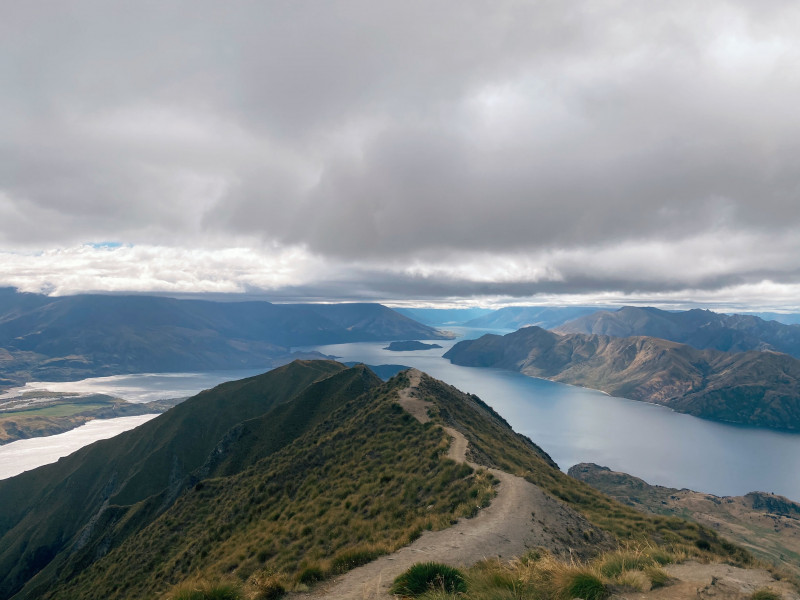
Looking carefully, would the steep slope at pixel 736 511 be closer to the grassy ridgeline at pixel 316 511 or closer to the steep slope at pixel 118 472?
the steep slope at pixel 118 472

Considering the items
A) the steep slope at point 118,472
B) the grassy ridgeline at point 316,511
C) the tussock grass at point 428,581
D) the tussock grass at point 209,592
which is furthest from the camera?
the steep slope at point 118,472

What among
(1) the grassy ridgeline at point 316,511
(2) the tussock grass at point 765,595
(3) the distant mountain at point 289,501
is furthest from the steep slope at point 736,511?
(2) the tussock grass at point 765,595

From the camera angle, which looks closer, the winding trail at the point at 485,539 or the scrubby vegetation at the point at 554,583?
the scrubby vegetation at the point at 554,583

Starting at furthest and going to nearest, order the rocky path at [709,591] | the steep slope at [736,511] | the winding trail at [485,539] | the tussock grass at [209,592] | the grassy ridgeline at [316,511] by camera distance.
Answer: the steep slope at [736,511]
the grassy ridgeline at [316,511]
the winding trail at [485,539]
the tussock grass at [209,592]
the rocky path at [709,591]

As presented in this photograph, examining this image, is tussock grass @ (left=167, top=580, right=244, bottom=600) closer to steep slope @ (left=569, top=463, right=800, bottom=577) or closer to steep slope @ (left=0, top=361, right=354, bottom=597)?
steep slope @ (left=0, top=361, right=354, bottom=597)

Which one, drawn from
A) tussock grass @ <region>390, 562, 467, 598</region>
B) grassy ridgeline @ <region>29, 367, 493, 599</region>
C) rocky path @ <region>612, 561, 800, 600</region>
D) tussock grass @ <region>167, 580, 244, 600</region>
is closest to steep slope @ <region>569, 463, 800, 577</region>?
grassy ridgeline @ <region>29, 367, 493, 599</region>

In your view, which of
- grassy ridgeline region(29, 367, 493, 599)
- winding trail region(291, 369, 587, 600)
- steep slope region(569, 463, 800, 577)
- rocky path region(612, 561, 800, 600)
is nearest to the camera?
rocky path region(612, 561, 800, 600)

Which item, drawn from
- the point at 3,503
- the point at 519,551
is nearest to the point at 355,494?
the point at 519,551

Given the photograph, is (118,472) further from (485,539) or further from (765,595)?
(765,595)
